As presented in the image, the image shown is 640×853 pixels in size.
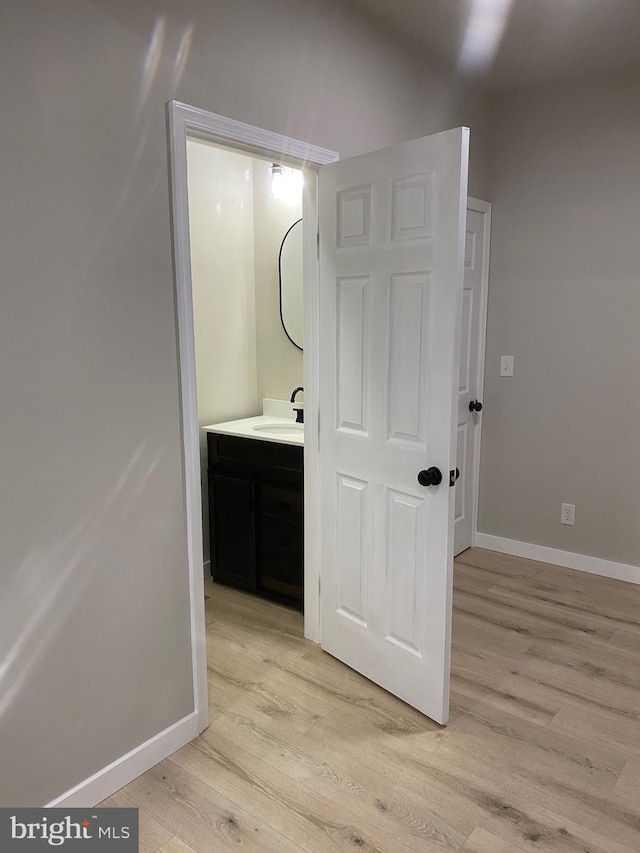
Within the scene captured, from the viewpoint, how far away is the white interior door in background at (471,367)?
355 cm

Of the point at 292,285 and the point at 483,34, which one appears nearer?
the point at 483,34

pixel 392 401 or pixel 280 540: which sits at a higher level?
pixel 392 401

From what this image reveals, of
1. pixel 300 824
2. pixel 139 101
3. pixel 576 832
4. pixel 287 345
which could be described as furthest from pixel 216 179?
pixel 576 832

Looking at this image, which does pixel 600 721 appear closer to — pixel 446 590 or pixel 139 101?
pixel 446 590

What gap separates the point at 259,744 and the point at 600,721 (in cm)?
124

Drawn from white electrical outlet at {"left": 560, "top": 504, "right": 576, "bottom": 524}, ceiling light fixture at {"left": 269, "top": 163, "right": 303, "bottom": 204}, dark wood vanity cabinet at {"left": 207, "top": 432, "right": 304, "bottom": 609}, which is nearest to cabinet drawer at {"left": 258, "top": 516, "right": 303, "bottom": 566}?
dark wood vanity cabinet at {"left": 207, "top": 432, "right": 304, "bottom": 609}

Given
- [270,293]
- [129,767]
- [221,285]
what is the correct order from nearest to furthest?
[129,767] < [221,285] < [270,293]

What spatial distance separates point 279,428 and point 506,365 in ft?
4.61

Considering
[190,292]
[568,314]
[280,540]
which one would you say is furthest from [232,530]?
[568,314]

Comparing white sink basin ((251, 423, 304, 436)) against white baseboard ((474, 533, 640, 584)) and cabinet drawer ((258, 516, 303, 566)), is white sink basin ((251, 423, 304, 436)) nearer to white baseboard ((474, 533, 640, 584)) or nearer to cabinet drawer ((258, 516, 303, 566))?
cabinet drawer ((258, 516, 303, 566))

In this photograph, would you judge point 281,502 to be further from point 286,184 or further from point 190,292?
point 286,184

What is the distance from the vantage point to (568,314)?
3443mm

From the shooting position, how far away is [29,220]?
1588 millimetres

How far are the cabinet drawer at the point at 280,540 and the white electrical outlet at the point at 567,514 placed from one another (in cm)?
160
